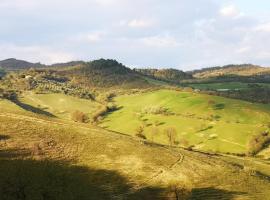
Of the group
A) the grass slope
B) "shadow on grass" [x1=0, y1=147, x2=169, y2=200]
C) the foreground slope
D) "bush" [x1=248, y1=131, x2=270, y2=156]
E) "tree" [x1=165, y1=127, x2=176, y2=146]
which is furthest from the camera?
"tree" [x1=165, y1=127, x2=176, y2=146]

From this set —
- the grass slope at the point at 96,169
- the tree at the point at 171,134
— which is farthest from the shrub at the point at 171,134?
the grass slope at the point at 96,169

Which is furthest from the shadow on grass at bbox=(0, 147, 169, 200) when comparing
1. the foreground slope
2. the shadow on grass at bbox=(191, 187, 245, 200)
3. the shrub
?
the shrub

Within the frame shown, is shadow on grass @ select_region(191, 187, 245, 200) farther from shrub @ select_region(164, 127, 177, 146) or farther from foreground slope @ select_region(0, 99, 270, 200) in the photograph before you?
shrub @ select_region(164, 127, 177, 146)

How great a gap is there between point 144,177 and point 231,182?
16.9 m

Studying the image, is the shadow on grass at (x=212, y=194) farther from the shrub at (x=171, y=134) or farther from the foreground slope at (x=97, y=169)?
the shrub at (x=171, y=134)

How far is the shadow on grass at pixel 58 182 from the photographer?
62.1 meters

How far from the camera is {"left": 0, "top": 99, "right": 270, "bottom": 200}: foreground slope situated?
67000 mm

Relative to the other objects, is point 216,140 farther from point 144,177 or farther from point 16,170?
point 16,170

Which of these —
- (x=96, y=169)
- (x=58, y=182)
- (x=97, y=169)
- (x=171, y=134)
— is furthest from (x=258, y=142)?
(x=58, y=182)

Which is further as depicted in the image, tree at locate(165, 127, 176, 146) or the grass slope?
tree at locate(165, 127, 176, 146)

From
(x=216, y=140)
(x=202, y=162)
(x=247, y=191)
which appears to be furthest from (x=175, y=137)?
(x=247, y=191)

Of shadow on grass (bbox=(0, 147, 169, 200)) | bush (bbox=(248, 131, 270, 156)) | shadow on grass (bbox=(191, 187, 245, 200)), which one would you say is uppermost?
shadow on grass (bbox=(0, 147, 169, 200))

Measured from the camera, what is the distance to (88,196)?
6706 centimetres

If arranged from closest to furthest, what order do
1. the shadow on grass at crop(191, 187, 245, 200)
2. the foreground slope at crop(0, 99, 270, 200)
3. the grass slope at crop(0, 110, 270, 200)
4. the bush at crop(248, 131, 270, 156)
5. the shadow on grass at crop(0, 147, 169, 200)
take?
the shadow on grass at crop(0, 147, 169, 200), the grass slope at crop(0, 110, 270, 200), the foreground slope at crop(0, 99, 270, 200), the shadow on grass at crop(191, 187, 245, 200), the bush at crop(248, 131, 270, 156)
